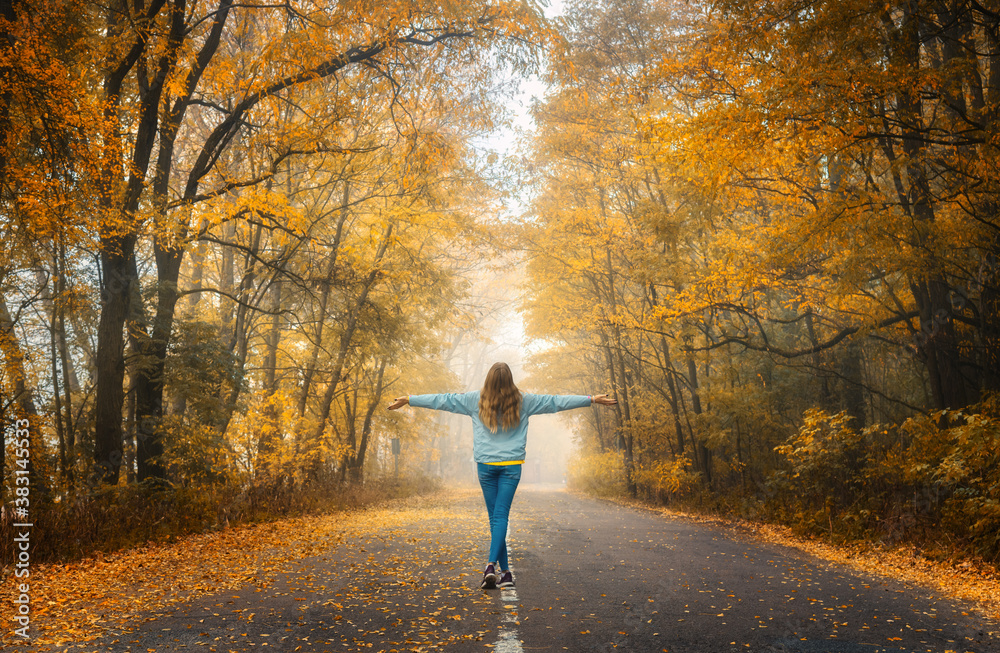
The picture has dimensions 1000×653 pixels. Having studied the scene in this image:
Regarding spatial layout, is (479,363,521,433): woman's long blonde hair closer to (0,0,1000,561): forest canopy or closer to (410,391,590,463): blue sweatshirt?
(410,391,590,463): blue sweatshirt

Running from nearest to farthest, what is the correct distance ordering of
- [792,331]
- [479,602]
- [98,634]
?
[98,634], [479,602], [792,331]

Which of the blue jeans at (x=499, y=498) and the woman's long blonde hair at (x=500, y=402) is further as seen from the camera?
the woman's long blonde hair at (x=500, y=402)

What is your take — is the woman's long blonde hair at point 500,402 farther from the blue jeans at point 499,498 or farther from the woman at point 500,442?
the blue jeans at point 499,498

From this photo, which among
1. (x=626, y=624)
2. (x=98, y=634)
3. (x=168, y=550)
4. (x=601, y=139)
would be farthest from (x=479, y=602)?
(x=601, y=139)

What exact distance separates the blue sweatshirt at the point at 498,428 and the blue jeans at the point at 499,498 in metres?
0.12

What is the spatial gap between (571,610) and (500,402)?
72.5 inches

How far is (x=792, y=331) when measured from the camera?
1833 cm

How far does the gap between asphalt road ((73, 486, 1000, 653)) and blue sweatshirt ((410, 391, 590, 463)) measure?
1.18 metres

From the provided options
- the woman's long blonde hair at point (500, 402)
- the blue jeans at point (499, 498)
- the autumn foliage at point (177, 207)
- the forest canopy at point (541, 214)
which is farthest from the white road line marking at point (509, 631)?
the autumn foliage at point (177, 207)

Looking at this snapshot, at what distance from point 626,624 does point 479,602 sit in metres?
1.24

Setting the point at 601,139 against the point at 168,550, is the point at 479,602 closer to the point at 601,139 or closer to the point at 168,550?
the point at 168,550

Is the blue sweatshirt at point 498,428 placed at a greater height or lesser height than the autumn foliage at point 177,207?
lesser

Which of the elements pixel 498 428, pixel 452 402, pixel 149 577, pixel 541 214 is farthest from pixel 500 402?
pixel 541 214

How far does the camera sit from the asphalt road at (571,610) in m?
3.99
